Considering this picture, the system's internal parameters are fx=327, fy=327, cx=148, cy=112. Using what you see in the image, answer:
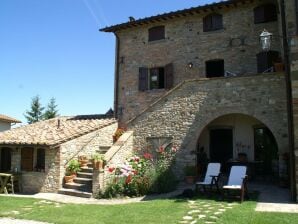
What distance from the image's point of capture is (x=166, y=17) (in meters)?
16.5

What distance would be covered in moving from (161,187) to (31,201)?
4478 millimetres

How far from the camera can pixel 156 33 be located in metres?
17.3

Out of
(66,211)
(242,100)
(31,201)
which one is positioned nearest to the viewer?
(66,211)

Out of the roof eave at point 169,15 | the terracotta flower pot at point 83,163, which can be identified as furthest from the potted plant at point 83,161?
the roof eave at point 169,15

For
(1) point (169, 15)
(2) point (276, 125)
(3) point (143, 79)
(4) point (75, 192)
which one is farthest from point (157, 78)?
(4) point (75, 192)

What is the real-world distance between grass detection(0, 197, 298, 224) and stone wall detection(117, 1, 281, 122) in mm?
7771

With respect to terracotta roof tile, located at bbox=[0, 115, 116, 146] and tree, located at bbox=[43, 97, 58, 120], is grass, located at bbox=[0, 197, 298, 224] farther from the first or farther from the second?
tree, located at bbox=[43, 97, 58, 120]

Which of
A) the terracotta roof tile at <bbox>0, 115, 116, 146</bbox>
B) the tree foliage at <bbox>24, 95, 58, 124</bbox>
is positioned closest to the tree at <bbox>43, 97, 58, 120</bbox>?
the tree foliage at <bbox>24, 95, 58, 124</bbox>

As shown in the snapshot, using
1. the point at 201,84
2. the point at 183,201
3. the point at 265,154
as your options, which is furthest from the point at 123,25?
the point at 183,201

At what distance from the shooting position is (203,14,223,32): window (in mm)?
15844

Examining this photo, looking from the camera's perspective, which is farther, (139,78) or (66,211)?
(139,78)

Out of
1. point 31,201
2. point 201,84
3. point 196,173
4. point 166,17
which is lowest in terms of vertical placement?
point 31,201

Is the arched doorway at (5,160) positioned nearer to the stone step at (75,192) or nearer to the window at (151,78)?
the stone step at (75,192)

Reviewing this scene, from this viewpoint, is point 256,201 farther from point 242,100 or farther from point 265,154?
point 265,154
